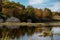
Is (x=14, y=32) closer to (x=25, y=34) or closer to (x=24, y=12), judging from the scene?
(x=25, y=34)

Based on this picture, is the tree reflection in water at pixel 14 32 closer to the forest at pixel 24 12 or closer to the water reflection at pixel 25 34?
the water reflection at pixel 25 34

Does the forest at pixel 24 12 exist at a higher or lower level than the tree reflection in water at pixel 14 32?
higher

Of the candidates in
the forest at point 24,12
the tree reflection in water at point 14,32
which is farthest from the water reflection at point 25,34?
the forest at point 24,12

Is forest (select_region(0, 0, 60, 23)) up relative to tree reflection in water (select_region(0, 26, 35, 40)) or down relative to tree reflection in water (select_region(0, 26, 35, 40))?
up

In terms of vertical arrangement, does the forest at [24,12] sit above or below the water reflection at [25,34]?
above

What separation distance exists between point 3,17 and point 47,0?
29.0 inches

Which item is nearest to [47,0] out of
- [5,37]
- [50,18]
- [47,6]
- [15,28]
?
[47,6]

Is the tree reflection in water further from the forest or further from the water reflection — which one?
the forest

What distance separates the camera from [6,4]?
8.09 feet

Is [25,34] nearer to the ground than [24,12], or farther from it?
nearer to the ground

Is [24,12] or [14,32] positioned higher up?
[24,12]

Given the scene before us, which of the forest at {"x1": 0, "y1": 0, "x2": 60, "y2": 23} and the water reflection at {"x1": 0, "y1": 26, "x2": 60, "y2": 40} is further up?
the forest at {"x1": 0, "y1": 0, "x2": 60, "y2": 23}

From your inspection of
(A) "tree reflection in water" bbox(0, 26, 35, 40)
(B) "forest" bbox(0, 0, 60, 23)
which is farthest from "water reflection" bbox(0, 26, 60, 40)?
(B) "forest" bbox(0, 0, 60, 23)

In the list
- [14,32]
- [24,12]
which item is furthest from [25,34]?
[24,12]
